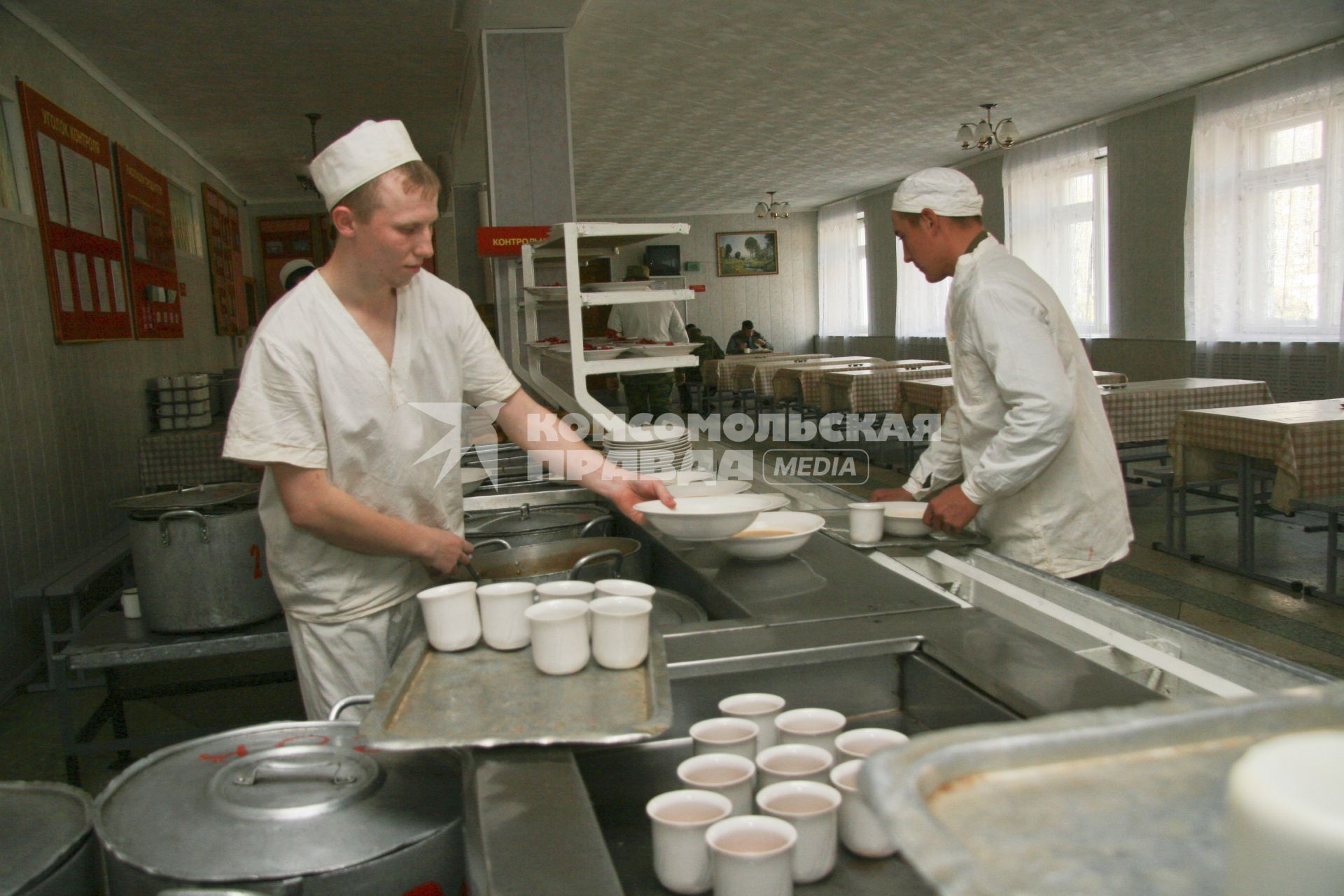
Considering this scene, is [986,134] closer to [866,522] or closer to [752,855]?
[866,522]

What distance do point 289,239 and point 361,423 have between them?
37.3 feet

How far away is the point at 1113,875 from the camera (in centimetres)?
41

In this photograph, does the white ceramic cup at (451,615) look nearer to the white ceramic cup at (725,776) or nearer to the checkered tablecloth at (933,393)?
the white ceramic cup at (725,776)

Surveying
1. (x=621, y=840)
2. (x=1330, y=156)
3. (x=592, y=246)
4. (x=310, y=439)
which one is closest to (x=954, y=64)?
(x=1330, y=156)

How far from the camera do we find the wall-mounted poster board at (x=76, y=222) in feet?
15.2

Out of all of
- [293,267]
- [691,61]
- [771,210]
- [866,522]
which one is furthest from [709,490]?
[771,210]

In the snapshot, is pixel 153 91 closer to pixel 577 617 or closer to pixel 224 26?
pixel 224 26

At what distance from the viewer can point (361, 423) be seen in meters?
1.65

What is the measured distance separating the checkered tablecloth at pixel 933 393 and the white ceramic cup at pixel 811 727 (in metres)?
5.67

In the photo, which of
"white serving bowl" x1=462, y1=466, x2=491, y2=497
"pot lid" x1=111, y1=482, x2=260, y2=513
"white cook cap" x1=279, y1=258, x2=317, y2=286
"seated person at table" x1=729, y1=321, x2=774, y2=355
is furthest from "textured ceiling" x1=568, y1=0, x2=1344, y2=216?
"pot lid" x1=111, y1=482, x2=260, y2=513

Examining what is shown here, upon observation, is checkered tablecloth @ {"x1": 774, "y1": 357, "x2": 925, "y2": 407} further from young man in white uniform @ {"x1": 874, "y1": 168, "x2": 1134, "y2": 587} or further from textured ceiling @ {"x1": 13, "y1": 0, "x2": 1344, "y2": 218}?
young man in white uniform @ {"x1": 874, "y1": 168, "x2": 1134, "y2": 587}

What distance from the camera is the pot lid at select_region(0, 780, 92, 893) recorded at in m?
0.85

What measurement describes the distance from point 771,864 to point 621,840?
0.90ft

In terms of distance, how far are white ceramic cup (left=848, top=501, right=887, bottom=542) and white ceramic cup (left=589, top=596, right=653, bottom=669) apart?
91 centimetres
